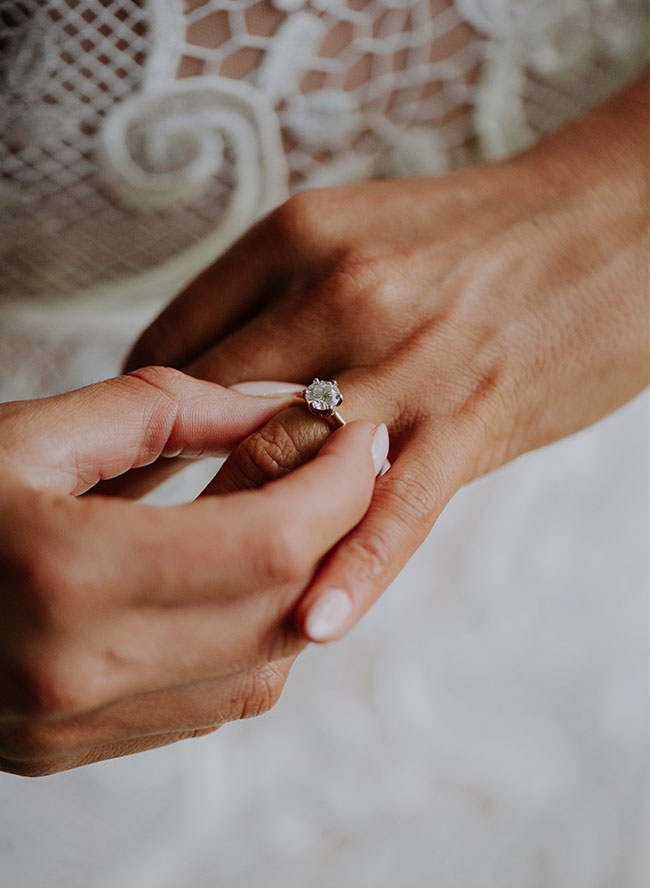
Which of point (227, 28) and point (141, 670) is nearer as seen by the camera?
point (141, 670)

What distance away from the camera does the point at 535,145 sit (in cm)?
101

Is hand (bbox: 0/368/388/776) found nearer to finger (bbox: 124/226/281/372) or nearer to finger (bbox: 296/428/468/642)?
finger (bbox: 296/428/468/642)

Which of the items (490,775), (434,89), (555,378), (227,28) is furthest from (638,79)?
(490,775)

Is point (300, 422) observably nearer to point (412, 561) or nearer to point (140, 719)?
point (140, 719)

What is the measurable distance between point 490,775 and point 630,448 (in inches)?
21.1

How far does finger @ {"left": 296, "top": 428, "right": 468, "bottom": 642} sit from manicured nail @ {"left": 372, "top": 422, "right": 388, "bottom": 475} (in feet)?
0.05

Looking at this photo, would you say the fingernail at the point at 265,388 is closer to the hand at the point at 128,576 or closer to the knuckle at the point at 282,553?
the hand at the point at 128,576

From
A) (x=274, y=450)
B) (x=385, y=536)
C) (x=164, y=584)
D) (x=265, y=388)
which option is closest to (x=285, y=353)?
(x=265, y=388)

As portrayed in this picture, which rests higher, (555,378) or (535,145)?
(535,145)

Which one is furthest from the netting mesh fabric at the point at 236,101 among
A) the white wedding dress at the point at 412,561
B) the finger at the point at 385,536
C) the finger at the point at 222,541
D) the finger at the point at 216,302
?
the finger at the point at 222,541

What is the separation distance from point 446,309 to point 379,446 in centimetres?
23

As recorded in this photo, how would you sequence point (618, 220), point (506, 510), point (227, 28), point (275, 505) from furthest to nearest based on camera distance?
point (506, 510), point (618, 220), point (227, 28), point (275, 505)

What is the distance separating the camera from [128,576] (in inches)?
20.3

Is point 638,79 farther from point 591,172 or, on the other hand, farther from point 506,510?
point 506,510
